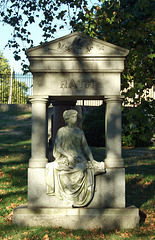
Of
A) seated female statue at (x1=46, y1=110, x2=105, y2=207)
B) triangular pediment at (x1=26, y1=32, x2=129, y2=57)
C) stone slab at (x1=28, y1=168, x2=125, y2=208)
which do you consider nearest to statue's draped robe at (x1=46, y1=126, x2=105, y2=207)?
seated female statue at (x1=46, y1=110, x2=105, y2=207)

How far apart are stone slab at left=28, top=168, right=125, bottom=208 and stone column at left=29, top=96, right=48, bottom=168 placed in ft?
0.73

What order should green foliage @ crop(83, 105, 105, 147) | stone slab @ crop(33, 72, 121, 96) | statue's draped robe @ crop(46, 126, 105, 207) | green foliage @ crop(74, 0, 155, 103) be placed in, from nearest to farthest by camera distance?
statue's draped robe @ crop(46, 126, 105, 207) → stone slab @ crop(33, 72, 121, 96) → green foliage @ crop(74, 0, 155, 103) → green foliage @ crop(83, 105, 105, 147)

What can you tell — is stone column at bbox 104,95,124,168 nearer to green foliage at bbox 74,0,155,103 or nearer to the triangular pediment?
the triangular pediment

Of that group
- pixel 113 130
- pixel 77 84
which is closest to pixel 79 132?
pixel 113 130

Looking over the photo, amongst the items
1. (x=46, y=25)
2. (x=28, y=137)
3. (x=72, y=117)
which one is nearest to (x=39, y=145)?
(x=72, y=117)

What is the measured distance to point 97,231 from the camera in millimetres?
5898

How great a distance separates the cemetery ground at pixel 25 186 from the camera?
569 cm

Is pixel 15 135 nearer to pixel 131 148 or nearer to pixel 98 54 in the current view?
pixel 131 148

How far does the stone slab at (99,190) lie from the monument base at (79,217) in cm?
15

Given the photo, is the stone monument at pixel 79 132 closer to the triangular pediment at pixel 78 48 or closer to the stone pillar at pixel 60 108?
the triangular pediment at pixel 78 48

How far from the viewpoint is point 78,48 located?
6.31 metres

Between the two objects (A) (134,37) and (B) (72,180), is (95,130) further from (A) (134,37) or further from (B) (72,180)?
(B) (72,180)

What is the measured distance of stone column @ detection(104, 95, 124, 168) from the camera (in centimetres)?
632

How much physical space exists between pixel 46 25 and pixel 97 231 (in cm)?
831
